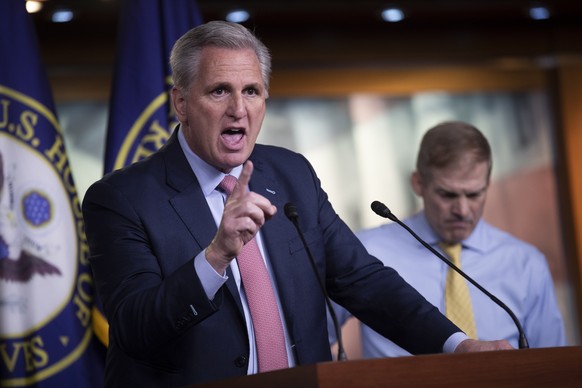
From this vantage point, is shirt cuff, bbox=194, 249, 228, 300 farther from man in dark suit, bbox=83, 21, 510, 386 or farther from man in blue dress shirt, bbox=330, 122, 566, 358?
man in blue dress shirt, bbox=330, 122, 566, 358

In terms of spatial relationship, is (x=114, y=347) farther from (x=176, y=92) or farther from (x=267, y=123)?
(x=267, y=123)

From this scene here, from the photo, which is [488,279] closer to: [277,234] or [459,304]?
[459,304]

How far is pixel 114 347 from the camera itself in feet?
8.50

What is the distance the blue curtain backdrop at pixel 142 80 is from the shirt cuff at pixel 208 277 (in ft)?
5.29

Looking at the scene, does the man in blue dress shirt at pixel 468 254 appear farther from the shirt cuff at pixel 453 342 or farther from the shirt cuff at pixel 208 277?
the shirt cuff at pixel 208 277

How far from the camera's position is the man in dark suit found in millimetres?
2367

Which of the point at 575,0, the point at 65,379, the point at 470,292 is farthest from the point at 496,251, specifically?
the point at 575,0

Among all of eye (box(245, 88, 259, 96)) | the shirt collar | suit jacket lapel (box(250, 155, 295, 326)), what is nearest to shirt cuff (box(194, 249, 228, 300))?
suit jacket lapel (box(250, 155, 295, 326))

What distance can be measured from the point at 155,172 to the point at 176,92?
0.23 metres

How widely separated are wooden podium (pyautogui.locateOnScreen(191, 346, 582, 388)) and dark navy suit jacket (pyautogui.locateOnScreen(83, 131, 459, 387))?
317 mm

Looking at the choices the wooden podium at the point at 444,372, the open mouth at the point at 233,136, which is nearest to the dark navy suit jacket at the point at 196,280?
the open mouth at the point at 233,136

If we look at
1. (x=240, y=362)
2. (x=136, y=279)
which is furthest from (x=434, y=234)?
(x=136, y=279)

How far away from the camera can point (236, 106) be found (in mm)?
2613

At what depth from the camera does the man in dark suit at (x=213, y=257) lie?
237 centimetres
